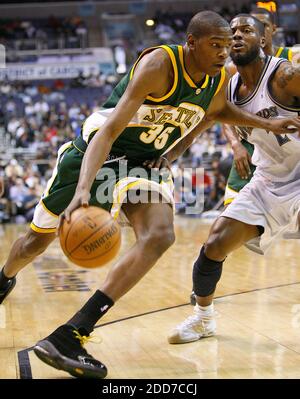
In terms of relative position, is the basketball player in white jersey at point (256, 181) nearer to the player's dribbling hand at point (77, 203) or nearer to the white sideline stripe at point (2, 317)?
the player's dribbling hand at point (77, 203)

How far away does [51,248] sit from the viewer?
989cm

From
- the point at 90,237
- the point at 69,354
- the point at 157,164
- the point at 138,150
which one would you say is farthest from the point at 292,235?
the point at 69,354

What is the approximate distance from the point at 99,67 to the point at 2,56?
3.49 meters

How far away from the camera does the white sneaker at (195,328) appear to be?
13.4 ft

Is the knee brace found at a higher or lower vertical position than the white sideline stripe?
higher

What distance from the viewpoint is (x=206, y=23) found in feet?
11.8

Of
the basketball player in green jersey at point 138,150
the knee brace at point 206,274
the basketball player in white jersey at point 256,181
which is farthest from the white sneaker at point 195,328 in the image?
the basketball player in green jersey at point 138,150

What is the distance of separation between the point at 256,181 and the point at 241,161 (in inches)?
24.3

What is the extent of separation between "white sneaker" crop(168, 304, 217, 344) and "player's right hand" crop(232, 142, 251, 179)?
4.18ft

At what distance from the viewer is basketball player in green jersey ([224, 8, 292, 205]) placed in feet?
16.8

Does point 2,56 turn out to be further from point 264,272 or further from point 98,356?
point 98,356

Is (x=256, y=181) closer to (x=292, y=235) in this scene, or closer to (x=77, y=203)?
(x=292, y=235)

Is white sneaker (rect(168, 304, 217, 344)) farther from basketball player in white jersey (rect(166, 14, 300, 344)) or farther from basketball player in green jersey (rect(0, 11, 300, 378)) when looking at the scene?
basketball player in green jersey (rect(0, 11, 300, 378))

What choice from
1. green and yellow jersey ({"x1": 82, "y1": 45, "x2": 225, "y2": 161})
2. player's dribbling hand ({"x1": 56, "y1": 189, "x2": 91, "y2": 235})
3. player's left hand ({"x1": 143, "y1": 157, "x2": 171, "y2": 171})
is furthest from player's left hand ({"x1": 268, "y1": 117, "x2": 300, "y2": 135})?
player's dribbling hand ({"x1": 56, "y1": 189, "x2": 91, "y2": 235})
